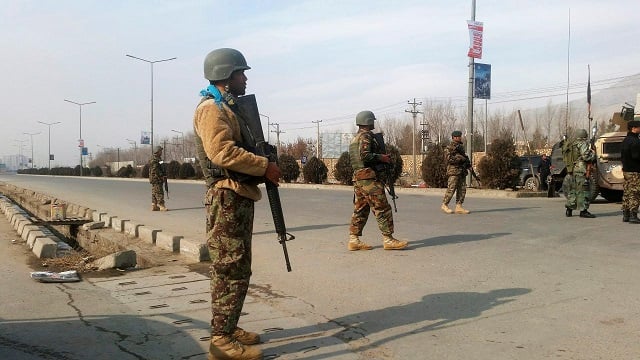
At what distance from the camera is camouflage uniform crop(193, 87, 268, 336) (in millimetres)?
3564

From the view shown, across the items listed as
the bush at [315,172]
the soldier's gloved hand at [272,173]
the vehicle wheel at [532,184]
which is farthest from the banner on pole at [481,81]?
the soldier's gloved hand at [272,173]

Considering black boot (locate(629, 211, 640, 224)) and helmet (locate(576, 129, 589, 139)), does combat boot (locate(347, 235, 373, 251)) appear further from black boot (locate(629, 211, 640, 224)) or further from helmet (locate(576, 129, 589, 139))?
helmet (locate(576, 129, 589, 139))

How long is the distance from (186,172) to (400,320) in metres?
44.3

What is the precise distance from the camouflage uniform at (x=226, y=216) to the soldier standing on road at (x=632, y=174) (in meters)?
8.33

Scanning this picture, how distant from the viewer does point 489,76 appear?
2252 cm

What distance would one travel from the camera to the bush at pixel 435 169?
22703 mm

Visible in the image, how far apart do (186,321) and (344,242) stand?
4171mm

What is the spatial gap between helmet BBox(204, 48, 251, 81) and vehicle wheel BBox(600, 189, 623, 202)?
13017 mm

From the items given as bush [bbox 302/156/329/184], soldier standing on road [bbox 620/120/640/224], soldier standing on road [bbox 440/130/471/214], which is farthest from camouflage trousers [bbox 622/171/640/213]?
bush [bbox 302/156/329/184]

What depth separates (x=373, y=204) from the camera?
7.28 metres

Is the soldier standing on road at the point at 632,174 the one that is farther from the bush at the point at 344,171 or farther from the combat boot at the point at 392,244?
the bush at the point at 344,171

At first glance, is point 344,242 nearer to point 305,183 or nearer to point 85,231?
point 85,231

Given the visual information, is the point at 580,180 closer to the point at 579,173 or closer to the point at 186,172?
the point at 579,173

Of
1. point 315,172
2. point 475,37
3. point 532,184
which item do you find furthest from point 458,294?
point 315,172
